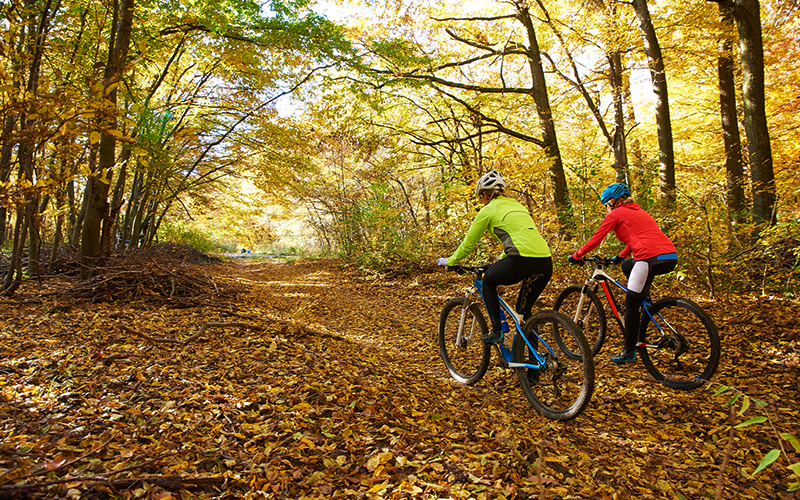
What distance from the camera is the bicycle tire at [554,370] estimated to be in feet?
9.52

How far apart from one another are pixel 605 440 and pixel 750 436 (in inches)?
40.2

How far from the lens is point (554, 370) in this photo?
10.5 feet

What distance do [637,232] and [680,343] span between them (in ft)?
3.58

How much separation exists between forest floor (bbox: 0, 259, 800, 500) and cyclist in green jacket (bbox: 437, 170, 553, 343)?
2.90 feet

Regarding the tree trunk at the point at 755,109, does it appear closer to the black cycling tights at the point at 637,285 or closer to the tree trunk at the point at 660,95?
the tree trunk at the point at 660,95

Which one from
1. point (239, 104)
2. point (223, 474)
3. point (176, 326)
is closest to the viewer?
point (223, 474)

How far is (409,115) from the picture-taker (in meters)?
11.2

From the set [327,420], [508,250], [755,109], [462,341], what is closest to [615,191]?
[508,250]

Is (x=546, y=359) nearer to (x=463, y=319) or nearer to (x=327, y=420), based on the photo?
(x=463, y=319)

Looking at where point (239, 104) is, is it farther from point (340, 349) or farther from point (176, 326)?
point (340, 349)

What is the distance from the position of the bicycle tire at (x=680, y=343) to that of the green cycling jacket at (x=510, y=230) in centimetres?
136

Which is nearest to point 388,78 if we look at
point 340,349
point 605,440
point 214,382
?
point 340,349

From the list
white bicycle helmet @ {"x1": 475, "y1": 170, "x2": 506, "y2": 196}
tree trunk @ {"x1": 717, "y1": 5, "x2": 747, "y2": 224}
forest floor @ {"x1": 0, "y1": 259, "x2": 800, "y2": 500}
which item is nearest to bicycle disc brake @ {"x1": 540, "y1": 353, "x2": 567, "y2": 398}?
forest floor @ {"x1": 0, "y1": 259, "x2": 800, "y2": 500}

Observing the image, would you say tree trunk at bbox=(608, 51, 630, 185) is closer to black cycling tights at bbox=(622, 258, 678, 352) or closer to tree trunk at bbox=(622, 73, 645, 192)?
tree trunk at bbox=(622, 73, 645, 192)
